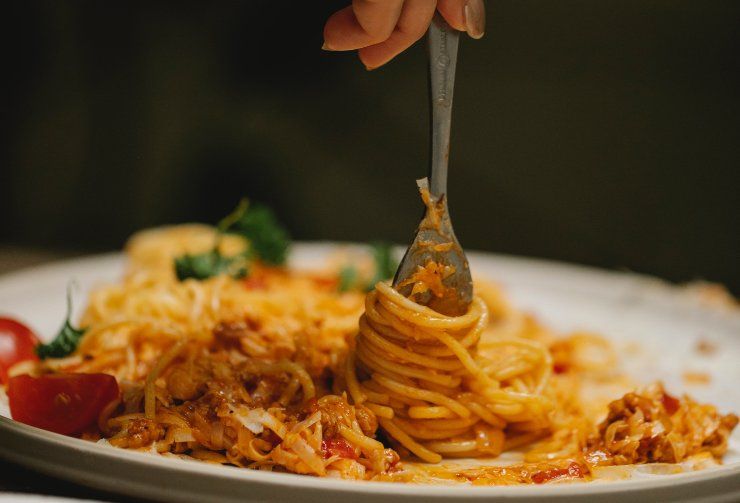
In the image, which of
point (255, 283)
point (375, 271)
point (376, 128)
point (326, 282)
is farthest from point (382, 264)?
point (376, 128)

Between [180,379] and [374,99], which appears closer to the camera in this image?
[180,379]

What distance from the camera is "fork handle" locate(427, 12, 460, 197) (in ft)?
9.02

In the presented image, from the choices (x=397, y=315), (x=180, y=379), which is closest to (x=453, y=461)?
(x=397, y=315)

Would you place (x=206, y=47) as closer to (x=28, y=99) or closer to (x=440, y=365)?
(x=28, y=99)

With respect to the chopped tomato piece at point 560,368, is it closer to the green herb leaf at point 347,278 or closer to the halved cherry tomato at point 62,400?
the green herb leaf at point 347,278

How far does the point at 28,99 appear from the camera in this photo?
29.5 ft

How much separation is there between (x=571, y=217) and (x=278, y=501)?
23.5 ft

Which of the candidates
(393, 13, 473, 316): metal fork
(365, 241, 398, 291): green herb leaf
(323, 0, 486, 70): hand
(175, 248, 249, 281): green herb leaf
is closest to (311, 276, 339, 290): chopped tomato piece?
(365, 241, 398, 291): green herb leaf

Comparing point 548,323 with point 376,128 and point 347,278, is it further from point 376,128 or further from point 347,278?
point 376,128

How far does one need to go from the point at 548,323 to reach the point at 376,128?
→ 4.41 meters

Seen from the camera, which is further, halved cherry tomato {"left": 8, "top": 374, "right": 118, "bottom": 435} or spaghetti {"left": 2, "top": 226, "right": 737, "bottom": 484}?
halved cherry tomato {"left": 8, "top": 374, "right": 118, "bottom": 435}

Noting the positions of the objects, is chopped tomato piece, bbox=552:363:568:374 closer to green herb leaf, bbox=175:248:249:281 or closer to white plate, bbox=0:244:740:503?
white plate, bbox=0:244:740:503

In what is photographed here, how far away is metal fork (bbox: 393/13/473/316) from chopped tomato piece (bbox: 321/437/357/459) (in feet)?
1.92

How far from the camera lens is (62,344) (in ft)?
12.0
